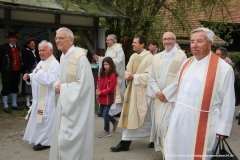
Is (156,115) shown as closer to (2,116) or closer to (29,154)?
(29,154)

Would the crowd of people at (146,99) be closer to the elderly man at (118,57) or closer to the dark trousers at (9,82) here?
the elderly man at (118,57)

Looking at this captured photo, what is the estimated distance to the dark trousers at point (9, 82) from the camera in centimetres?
802

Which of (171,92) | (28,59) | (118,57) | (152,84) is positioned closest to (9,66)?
(28,59)

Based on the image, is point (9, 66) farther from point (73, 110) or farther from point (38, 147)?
point (73, 110)

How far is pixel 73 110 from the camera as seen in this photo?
13.1 feet

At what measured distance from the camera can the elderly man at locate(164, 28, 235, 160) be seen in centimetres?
326

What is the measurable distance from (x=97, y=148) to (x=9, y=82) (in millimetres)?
3688

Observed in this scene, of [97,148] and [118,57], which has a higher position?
[118,57]

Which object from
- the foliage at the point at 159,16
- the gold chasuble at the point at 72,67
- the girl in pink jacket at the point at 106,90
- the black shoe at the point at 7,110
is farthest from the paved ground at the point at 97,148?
the foliage at the point at 159,16

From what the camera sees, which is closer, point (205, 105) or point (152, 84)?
point (205, 105)

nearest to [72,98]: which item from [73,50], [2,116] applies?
[73,50]

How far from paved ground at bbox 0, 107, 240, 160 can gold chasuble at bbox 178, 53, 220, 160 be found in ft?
5.82

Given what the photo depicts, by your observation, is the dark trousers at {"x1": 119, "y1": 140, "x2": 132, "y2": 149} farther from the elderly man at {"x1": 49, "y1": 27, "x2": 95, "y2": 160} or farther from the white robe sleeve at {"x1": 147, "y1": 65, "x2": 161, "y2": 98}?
the elderly man at {"x1": 49, "y1": 27, "x2": 95, "y2": 160}

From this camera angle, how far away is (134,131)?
5301mm
